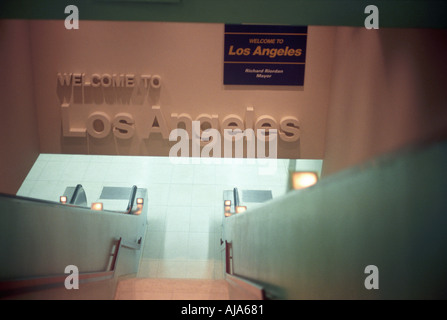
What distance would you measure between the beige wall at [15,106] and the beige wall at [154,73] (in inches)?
7.6

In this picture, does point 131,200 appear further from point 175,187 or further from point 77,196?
point 175,187

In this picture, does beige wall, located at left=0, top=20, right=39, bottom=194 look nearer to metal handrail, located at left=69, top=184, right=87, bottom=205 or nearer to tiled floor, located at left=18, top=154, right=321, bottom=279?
metal handrail, located at left=69, top=184, right=87, bottom=205

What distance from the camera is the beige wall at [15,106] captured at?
5.84 m

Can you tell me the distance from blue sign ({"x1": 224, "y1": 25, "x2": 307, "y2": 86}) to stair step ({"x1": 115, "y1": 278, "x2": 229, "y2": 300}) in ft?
9.70

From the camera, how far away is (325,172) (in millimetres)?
7188

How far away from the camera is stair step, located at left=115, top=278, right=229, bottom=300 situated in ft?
16.0

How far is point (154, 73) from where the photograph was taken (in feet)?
21.4

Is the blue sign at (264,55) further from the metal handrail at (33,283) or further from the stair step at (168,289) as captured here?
the metal handrail at (33,283)

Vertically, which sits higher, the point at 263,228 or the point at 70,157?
the point at 70,157

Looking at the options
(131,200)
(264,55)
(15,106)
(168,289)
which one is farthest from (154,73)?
(168,289)

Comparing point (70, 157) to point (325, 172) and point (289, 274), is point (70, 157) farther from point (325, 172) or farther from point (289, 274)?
point (289, 274)

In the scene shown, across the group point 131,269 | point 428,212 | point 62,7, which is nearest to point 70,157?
point 131,269
